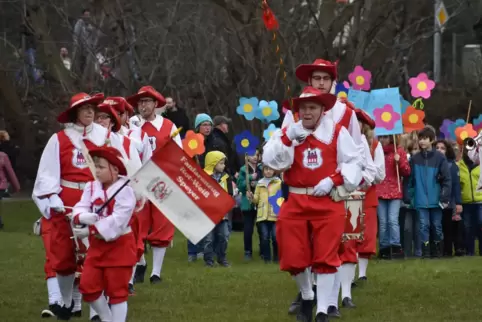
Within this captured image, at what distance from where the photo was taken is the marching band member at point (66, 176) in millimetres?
11641

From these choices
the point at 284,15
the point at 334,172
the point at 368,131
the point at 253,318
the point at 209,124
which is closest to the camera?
the point at 334,172

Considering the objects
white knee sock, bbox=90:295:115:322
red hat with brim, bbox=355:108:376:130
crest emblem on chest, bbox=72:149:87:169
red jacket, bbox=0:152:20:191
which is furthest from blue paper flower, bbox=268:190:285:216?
white knee sock, bbox=90:295:115:322

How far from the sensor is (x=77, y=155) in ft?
38.5

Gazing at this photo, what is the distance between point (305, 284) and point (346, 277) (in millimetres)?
1296

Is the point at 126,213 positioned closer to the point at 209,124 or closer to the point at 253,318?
the point at 253,318

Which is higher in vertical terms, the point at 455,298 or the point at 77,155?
the point at 77,155

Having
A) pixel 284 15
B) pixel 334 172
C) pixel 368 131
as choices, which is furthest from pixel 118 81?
pixel 334 172

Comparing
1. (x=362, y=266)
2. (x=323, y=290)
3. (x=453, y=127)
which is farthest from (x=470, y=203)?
(x=323, y=290)

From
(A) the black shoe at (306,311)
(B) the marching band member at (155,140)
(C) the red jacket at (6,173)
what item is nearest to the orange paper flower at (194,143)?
(B) the marching band member at (155,140)

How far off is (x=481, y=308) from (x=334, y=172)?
8.12ft

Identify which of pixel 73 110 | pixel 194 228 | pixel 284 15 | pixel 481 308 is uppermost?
pixel 284 15

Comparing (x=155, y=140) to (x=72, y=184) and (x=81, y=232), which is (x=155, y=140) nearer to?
(x=72, y=184)

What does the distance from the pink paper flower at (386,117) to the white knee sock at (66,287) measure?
16.6 ft

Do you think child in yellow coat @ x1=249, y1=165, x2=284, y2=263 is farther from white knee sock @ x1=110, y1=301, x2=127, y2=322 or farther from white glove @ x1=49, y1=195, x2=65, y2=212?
white knee sock @ x1=110, y1=301, x2=127, y2=322
